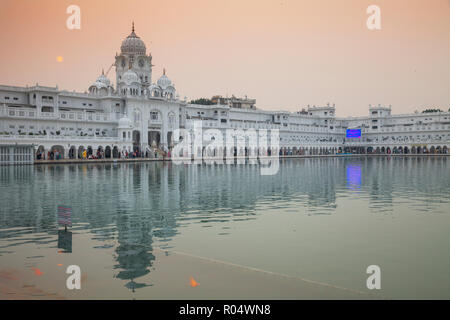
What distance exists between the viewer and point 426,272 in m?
7.88

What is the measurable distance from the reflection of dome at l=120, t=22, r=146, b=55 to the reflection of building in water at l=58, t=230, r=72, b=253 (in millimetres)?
59507

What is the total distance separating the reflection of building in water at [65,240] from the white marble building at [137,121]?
35568 mm

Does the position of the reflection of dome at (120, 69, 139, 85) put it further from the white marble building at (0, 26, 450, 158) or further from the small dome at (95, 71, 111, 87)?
the small dome at (95, 71, 111, 87)

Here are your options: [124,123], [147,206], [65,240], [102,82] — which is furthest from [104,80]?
[65,240]

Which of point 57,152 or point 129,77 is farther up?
point 129,77

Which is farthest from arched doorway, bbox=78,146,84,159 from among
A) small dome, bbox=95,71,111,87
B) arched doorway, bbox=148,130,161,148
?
small dome, bbox=95,71,111,87

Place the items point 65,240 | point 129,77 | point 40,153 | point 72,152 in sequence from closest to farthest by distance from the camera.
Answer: point 65,240 < point 40,153 < point 72,152 < point 129,77

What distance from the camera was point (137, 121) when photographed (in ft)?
202

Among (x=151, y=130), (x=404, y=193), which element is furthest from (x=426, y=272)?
(x=151, y=130)

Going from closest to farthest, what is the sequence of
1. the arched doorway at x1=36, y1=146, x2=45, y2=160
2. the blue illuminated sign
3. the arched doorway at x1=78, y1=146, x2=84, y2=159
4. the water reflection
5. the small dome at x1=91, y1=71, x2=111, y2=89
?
the water reflection
the arched doorway at x1=36, y1=146, x2=45, y2=160
the arched doorway at x1=78, y1=146, x2=84, y2=159
the small dome at x1=91, y1=71, x2=111, y2=89
the blue illuminated sign

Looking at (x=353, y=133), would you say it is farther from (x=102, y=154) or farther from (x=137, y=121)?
(x=102, y=154)

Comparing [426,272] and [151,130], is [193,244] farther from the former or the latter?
[151,130]

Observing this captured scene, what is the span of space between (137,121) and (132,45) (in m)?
12.9

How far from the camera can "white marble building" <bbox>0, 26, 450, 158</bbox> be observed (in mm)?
50719
